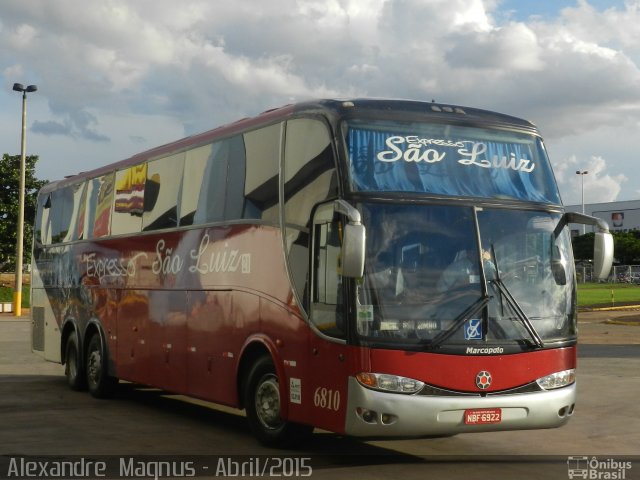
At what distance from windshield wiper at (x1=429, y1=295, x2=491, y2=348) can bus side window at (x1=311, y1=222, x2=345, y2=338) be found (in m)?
0.83

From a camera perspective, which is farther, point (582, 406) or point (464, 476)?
point (582, 406)

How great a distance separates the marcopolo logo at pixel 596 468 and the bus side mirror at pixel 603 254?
1.77 metres

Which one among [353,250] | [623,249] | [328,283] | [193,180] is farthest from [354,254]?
[623,249]

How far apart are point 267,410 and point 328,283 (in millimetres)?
1815

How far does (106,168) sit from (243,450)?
7.32 m

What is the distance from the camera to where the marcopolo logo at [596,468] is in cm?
912

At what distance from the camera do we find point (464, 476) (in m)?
9.09

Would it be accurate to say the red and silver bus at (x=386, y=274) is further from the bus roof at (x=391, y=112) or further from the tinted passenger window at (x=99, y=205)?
the tinted passenger window at (x=99, y=205)

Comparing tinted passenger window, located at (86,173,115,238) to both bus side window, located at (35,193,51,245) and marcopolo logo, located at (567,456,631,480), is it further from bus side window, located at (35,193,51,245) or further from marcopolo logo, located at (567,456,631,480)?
marcopolo logo, located at (567,456,631,480)

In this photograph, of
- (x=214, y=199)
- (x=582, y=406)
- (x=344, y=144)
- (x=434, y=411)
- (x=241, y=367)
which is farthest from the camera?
(x=582, y=406)

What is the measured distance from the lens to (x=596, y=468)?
950 centimetres

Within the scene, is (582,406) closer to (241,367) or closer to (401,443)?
(401,443)

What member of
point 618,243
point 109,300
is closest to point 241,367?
point 109,300

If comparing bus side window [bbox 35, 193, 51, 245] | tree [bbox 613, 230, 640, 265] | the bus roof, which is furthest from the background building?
the bus roof
